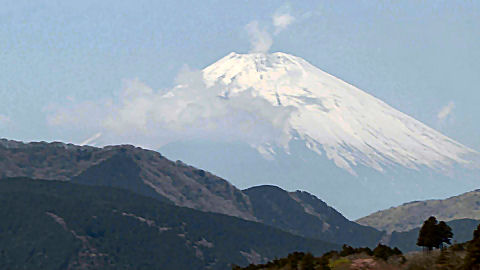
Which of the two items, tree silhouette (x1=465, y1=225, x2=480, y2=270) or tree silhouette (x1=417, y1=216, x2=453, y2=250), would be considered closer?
tree silhouette (x1=465, y1=225, x2=480, y2=270)

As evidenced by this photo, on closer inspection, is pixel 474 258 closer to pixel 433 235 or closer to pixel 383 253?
pixel 383 253

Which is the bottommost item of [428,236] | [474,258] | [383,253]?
[474,258]

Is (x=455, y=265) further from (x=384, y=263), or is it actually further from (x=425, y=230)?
(x=425, y=230)

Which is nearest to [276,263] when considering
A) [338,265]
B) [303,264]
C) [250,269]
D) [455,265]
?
[250,269]

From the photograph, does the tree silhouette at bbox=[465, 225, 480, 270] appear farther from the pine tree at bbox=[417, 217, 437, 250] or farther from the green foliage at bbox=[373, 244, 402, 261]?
the pine tree at bbox=[417, 217, 437, 250]

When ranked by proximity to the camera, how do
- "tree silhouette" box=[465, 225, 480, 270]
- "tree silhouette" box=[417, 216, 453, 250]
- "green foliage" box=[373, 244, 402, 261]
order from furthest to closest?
"tree silhouette" box=[417, 216, 453, 250]
"green foliage" box=[373, 244, 402, 261]
"tree silhouette" box=[465, 225, 480, 270]

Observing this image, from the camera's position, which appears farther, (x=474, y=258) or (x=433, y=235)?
(x=433, y=235)

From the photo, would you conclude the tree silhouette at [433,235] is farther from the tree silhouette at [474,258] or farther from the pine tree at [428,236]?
the tree silhouette at [474,258]

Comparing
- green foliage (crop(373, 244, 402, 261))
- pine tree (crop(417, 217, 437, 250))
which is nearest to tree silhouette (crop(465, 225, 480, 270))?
green foliage (crop(373, 244, 402, 261))

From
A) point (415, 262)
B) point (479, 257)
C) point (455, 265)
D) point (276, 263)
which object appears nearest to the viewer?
point (479, 257)

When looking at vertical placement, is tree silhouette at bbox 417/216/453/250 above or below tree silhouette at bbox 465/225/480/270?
above

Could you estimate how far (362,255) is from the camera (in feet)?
171

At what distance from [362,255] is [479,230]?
44.4 ft

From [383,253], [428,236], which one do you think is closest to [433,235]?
[428,236]
